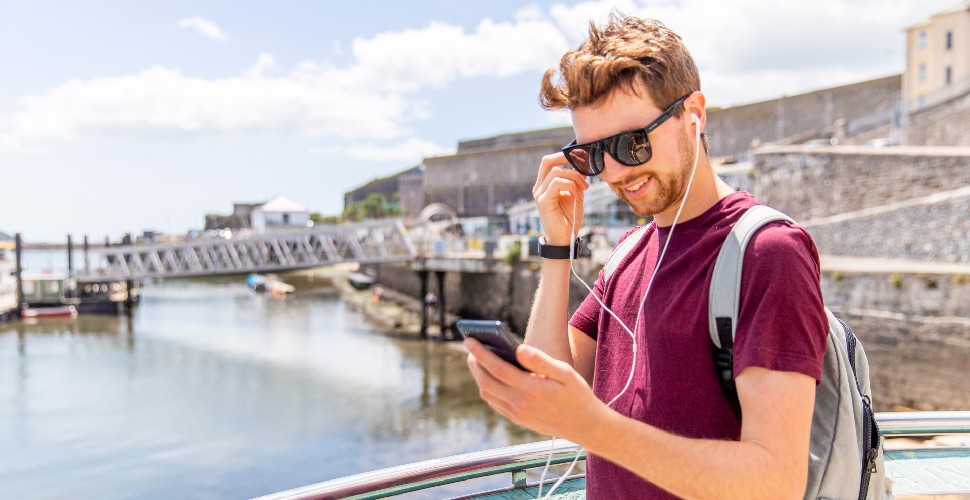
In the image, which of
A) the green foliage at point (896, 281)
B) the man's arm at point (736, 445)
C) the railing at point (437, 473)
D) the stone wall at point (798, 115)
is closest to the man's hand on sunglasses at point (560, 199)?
the man's arm at point (736, 445)

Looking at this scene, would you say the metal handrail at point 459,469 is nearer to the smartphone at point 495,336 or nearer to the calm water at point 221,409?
the smartphone at point 495,336

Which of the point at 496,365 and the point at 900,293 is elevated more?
the point at 496,365

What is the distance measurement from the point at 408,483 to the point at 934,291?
1569 centimetres

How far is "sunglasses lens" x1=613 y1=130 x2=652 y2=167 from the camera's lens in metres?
1.26

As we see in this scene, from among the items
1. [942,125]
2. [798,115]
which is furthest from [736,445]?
[798,115]

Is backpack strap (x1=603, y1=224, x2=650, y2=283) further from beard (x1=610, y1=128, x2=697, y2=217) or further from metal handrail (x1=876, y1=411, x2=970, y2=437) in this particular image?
metal handrail (x1=876, y1=411, x2=970, y2=437)

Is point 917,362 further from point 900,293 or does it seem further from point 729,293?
point 729,293

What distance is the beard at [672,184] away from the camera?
1297mm

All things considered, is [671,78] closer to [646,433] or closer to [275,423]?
[646,433]

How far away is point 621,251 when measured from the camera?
1572 millimetres

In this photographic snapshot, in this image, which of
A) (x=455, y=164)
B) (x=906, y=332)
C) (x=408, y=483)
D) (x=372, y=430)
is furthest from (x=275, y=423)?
(x=455, y=164)

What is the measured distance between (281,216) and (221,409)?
44542 millimetres

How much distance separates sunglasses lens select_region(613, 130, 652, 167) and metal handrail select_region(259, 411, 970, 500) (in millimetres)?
930

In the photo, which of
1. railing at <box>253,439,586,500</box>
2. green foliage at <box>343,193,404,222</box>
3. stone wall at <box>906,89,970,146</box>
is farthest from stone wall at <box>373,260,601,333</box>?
green foliage at <box>343,193,404,222</box>
